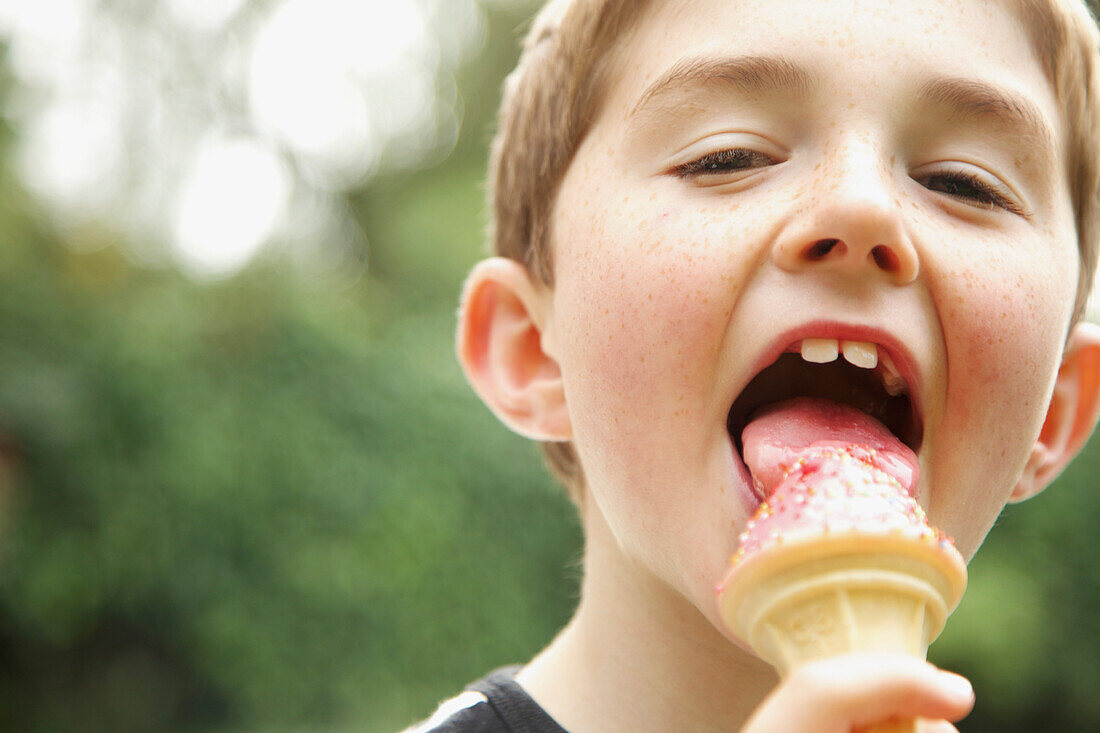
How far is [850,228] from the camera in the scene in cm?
151

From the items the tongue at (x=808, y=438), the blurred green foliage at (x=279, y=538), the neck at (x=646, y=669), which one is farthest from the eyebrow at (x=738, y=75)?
the blurred green foliage at (x=279, y=538)

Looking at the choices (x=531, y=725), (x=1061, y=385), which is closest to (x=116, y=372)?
(x=531, y=725)

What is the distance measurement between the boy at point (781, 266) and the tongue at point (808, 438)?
0.05 meters

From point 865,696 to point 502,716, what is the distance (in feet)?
3.61

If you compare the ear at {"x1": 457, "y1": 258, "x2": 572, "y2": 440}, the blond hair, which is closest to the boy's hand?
the ear at {"x1": 457, "y1": 258, "x2": 572, "y2": 440}

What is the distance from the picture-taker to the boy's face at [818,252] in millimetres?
1570

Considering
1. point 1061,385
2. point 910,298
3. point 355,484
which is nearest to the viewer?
point 910,298

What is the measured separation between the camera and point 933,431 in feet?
5.36

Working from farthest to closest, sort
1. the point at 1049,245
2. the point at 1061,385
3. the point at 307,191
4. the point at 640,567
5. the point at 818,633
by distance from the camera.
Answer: the point at 307,191 < the point at 1061,385 < the point at 640,567 < the point at 1049,245 < the point at 818,633

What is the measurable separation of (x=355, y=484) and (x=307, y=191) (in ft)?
27.9

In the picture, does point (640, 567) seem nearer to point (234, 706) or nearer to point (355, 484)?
point (355, 484)

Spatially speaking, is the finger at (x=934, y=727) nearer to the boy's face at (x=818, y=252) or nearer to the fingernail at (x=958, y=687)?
the fingernail at (x=958, y=687)

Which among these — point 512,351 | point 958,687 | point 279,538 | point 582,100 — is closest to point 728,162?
point 582,100

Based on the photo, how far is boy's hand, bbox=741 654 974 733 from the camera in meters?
1.10
